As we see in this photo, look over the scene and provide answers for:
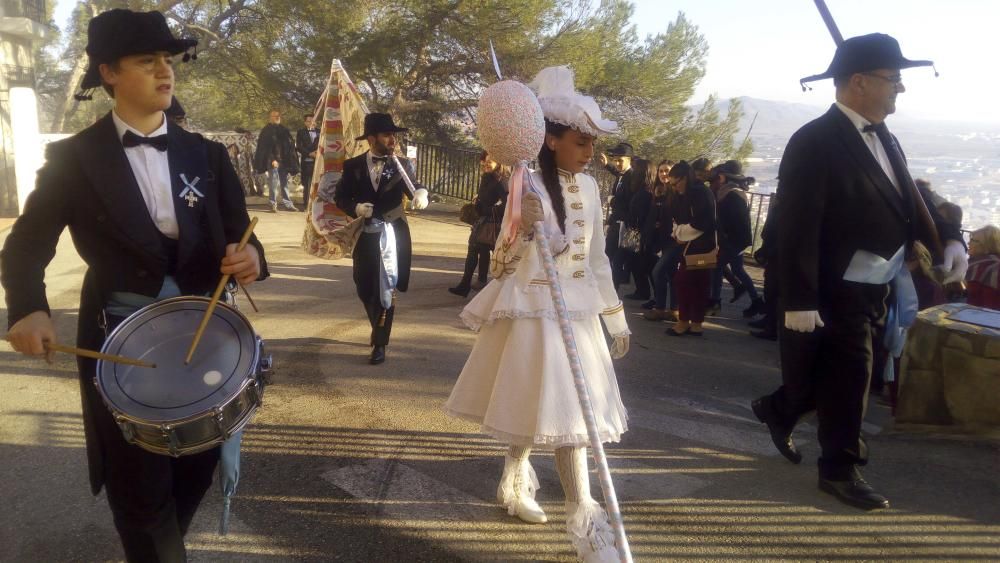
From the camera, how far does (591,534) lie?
10.4ft

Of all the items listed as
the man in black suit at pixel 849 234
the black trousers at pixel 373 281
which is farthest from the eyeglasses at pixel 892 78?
the black trousers at pixel 373 281

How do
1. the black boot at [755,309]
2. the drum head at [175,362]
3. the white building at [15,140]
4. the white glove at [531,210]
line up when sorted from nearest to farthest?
1. the drum head at [175,362]
2. the white glove at [531,210]
3. the black boot at [755,309]
4. the white building at [15,140]

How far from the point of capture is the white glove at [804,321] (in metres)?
3.83

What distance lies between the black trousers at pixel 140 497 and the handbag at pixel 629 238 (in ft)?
23.6

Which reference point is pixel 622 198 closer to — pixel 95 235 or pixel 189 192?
pixel 189 192

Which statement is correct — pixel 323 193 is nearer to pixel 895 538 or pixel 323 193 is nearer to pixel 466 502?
pixel 466 502

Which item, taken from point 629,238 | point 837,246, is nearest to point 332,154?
point 629,238

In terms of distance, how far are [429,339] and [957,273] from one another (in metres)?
4.36

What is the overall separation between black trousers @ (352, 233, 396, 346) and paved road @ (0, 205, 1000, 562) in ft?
0.88

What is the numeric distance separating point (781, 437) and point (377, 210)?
3.47 m

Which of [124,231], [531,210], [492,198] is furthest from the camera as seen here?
[492,198]

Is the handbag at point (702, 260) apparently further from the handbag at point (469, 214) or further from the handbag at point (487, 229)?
the handbag at point (469, 214)

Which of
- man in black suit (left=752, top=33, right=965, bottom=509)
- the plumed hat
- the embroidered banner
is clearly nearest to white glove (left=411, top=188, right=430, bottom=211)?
the embroidered banner

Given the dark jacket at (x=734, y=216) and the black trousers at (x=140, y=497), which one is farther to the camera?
the dark jacket at (x=734, y=216)
